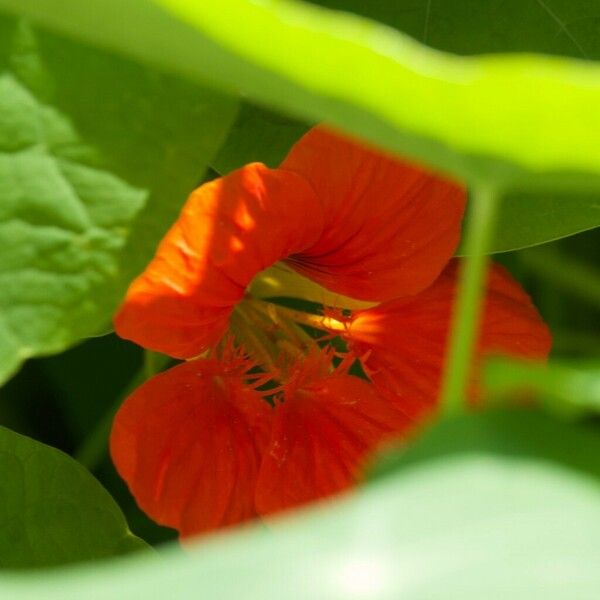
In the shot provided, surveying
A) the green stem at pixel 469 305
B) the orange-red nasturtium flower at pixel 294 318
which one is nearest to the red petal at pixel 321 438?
the orange-red nasturtium flower at pixel 294 318

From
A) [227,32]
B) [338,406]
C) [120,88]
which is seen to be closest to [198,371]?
[338,406]

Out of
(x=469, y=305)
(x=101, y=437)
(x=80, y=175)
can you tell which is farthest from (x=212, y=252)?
(x=101, y=437)

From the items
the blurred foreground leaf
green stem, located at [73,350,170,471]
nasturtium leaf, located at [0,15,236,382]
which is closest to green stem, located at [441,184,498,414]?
the blurred foreground leaf

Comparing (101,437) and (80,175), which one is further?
(101,437)

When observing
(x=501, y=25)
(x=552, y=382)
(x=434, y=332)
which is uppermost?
(x=501, y=25)

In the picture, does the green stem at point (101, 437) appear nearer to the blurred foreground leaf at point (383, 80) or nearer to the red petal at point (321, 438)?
the red petal at point (321, 438)

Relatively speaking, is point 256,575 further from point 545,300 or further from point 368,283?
point 545,300

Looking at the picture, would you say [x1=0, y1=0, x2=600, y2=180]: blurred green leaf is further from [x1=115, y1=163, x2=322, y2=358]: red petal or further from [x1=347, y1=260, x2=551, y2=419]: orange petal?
[x1=347, y1=260, x2=551, y2=419]: orange petal

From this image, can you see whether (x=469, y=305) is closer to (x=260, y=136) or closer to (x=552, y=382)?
(x=552, y=382)
